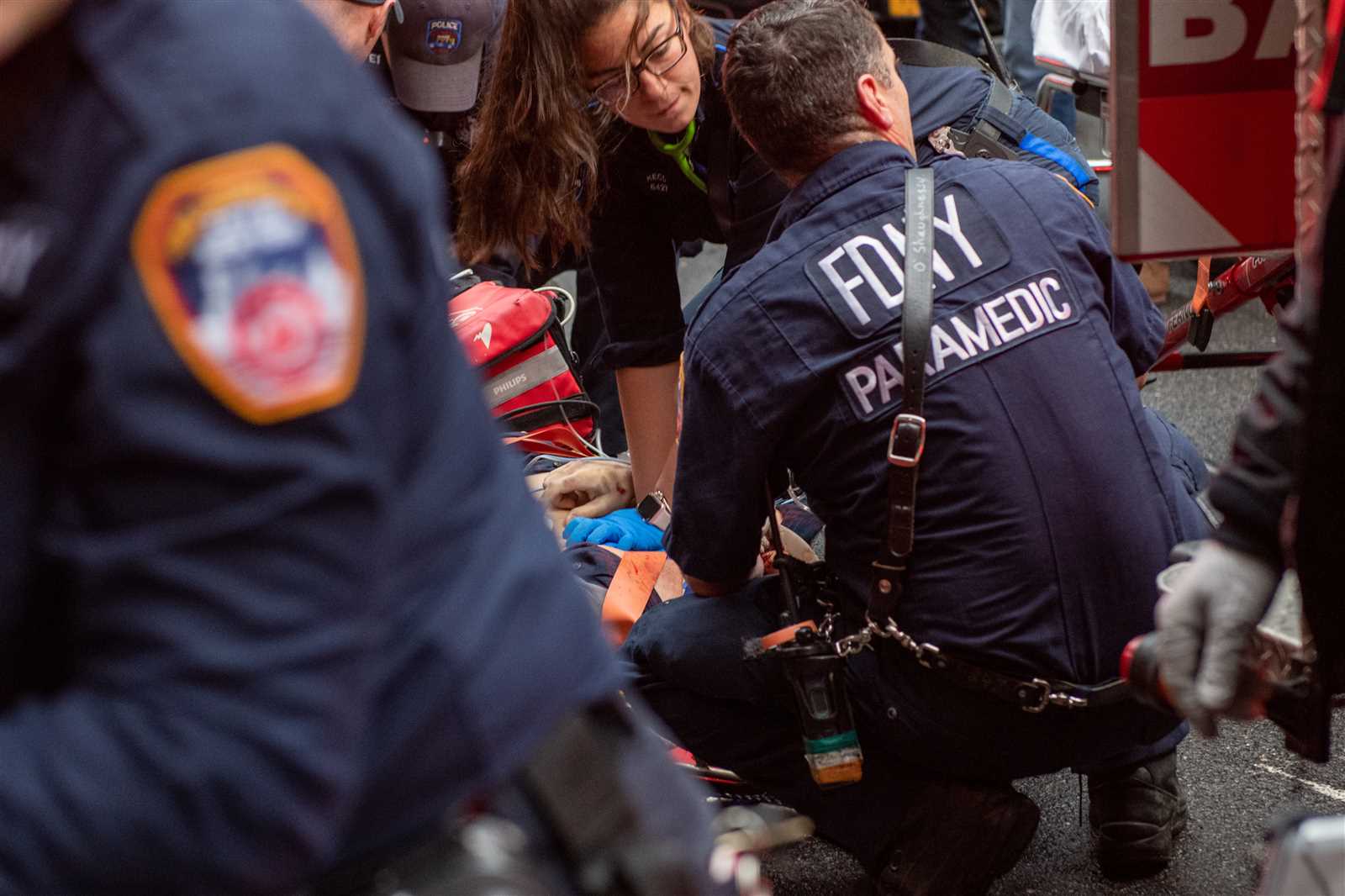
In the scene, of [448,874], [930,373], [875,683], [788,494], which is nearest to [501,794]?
[448,874]

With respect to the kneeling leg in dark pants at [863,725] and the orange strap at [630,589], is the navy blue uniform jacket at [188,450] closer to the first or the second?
the kneeling leg in dark pants at [863,725]

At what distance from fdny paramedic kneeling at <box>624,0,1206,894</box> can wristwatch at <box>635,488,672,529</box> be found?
518 millimetres

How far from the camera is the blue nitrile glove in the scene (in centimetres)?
283

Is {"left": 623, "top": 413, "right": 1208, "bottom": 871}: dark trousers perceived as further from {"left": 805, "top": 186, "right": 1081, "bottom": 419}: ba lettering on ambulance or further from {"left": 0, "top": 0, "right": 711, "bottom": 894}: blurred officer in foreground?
{"left": 0, "top": 0, "right": 711, "bottom": 894}: blurred officer in foreground

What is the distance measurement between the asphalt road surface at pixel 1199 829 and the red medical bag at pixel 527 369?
1.10 m

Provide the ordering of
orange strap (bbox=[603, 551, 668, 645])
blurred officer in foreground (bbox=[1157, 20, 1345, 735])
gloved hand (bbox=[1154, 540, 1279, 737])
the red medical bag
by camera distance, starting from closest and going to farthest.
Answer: blurred officer in foreground (bbox=[1157, 20, 1345, 735]), gloved hand (bbox=[1154, 540, 1279, 737]), orange strap (bbox=[603, 551, 668, 645]), the red medical bag

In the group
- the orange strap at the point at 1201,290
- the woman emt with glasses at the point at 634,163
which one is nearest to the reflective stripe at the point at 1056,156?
the woman emt with glasses at the point at 634,163

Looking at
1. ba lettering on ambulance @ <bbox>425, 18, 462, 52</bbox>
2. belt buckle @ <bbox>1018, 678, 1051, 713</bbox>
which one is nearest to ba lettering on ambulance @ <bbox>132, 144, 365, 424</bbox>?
belt buckle @ <bbox>1018, 678, 1051, 713</bbox>

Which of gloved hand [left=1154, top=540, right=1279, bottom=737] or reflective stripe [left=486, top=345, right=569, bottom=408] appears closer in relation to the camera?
gloved hand [left=1154, top=540, right=1279, bottom=737]

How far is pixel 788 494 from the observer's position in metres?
2.92

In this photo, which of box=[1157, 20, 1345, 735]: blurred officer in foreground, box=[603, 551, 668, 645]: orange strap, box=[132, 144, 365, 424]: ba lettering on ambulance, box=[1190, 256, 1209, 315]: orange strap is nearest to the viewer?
box=[132, 144, 365, 424]: ba lettering on ambulance

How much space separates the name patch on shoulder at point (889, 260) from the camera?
2.10 metres

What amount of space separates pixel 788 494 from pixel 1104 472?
34.9 inches

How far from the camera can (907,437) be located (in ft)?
6.84
